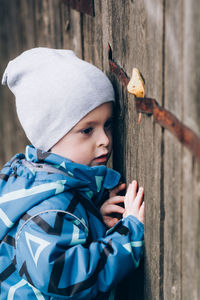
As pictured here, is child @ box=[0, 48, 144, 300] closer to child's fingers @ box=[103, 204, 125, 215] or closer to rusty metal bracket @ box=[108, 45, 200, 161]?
child's fingers @ box=[103, 204, 125, 215]

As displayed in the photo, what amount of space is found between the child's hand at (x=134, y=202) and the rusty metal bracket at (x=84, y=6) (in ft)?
3.22

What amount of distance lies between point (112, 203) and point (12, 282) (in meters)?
0.50

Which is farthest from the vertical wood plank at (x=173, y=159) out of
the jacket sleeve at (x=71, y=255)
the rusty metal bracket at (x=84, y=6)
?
the rusty metal bracket at (x=84, y=6)

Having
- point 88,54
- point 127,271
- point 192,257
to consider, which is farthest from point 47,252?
point 88,54

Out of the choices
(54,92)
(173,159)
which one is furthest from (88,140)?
(173,159)

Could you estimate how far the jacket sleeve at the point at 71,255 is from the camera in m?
1.46

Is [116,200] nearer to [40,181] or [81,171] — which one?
[81,171]

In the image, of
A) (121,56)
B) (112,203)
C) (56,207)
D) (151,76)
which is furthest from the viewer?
(112,203)

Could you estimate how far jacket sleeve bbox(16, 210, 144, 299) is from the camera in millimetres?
1458

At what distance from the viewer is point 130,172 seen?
1697 millimetres

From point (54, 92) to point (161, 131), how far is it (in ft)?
2.09

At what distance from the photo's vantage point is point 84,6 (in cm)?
226

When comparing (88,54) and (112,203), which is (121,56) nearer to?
(112,203)

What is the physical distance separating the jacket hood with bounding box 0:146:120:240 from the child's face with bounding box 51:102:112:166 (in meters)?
0.05
